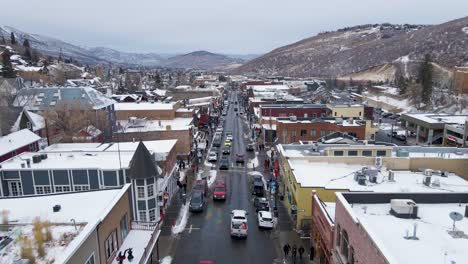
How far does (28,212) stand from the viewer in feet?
53.6

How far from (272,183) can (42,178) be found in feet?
67.0

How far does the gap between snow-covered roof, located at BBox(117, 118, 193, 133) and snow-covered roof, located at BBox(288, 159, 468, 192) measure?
21768 mm

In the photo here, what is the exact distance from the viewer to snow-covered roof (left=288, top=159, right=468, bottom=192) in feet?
76.8

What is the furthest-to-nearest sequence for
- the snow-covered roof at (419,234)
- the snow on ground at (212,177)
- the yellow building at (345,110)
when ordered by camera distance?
the yellow building at (345,110)
the snow on ground at (212,177)
the snow-covered roof at (419,234)

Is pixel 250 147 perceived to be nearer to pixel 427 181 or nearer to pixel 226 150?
pixel 226 150

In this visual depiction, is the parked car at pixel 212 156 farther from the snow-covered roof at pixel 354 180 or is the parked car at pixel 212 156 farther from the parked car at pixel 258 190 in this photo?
the snow-covered roof at pixel 354 180

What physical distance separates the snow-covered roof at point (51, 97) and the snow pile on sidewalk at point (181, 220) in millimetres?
29817

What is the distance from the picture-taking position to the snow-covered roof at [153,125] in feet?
152

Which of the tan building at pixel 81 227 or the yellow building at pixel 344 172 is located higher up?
the tan building at pixel 81 227

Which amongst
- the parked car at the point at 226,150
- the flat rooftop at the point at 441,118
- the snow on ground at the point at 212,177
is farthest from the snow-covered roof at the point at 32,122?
the flat rooftop at the point at 441,118

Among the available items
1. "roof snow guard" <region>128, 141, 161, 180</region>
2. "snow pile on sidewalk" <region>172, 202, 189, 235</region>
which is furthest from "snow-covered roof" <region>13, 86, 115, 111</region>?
"roof snow guard" <region>128, 141, 161, 180</region>

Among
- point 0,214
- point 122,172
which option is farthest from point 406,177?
point 0,214

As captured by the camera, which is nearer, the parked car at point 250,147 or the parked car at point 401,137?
the parked car at point 250,147

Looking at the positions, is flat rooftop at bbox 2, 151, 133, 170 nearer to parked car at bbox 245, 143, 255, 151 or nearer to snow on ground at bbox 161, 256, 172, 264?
snow on ground at bbox 161, 256, 172, 264
